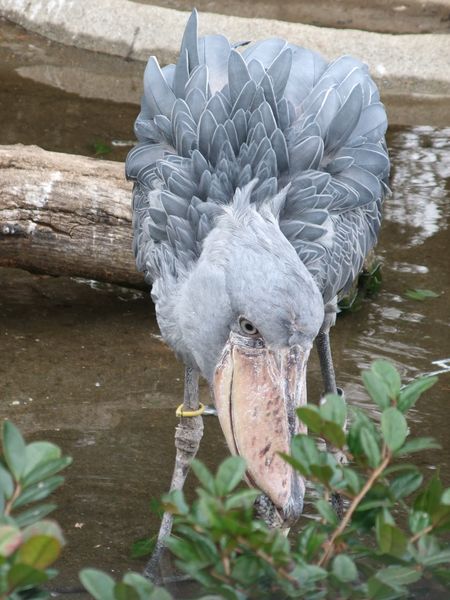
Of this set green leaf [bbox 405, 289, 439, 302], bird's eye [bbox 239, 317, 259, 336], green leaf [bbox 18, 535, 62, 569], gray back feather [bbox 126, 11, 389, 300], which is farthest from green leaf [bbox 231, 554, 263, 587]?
green leaf [bbox 405, 289, 439, 302]

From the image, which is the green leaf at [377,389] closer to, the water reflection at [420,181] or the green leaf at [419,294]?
the green leaf at [419,294]

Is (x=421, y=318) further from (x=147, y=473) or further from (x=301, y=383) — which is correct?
(x=301, y=383)

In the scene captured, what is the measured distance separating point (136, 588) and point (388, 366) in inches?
23.3

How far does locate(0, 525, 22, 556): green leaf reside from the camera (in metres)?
1.48

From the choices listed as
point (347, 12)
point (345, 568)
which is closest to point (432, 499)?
point (345, 568)

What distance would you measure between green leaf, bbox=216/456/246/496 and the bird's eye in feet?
3.91

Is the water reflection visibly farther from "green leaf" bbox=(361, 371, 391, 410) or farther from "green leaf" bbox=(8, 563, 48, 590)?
"green leaf" bbox=(8, 563, 48, 590)

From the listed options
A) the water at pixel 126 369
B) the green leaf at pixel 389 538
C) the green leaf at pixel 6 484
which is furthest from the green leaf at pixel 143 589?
the water at pixel 126 369

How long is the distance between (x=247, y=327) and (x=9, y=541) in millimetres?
1533

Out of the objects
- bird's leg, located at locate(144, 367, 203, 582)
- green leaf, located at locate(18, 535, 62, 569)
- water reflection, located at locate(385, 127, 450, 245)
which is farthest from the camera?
water reflection, located at locate(385, 127, 450, 245)

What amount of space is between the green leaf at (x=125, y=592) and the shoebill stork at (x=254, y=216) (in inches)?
48.5

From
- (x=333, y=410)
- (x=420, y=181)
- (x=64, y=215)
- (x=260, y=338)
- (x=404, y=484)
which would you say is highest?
(x=333, y=410)

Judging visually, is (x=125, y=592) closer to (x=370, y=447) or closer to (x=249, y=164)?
(x=370, y=447)

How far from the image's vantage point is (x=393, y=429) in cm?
181
